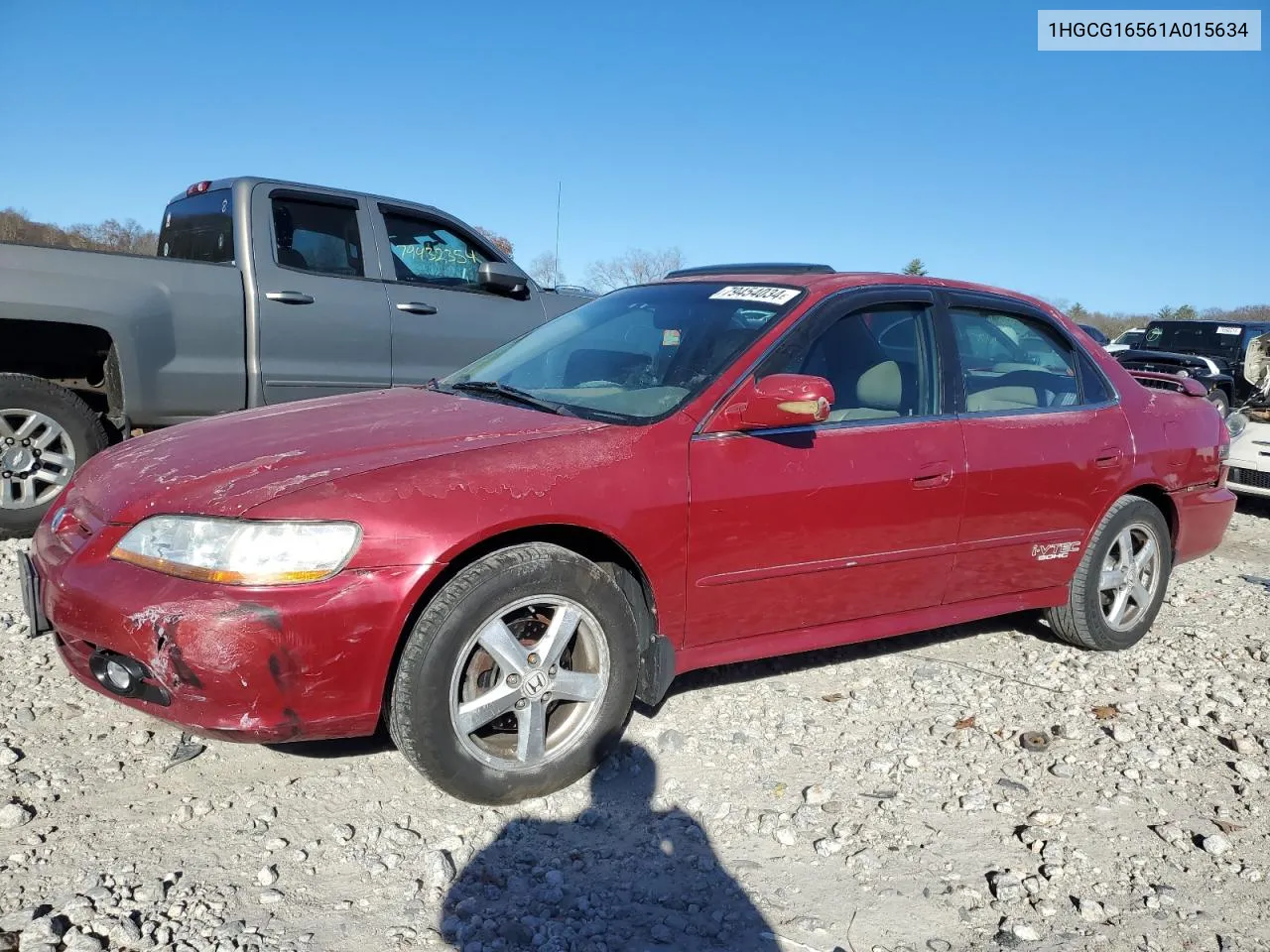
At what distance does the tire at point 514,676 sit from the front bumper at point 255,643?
113mm

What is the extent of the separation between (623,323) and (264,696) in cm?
203

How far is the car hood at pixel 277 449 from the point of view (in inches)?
105

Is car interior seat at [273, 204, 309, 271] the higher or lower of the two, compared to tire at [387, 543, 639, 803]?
higher

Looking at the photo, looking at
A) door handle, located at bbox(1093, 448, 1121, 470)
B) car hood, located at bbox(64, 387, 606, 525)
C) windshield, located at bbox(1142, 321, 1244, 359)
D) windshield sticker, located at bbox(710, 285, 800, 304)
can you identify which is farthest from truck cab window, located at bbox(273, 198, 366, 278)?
windshield, located at bbox(1142, 321, 1244, 359)

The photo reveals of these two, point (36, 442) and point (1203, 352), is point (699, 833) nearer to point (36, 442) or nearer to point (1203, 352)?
point (36, 442)

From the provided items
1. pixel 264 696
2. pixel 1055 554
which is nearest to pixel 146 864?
pixel 264 696

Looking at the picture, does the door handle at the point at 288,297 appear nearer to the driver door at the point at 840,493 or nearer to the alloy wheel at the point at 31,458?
the alloy wheel at the point at 31,458

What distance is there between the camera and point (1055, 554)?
4.09 m

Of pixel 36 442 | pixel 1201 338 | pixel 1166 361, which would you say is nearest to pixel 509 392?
pixel 36 442

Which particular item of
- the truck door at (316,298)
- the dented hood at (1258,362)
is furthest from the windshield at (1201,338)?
the truck door at (316,298)

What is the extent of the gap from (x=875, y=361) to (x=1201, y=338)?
45.2 feet

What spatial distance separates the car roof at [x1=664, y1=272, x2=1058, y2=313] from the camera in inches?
145

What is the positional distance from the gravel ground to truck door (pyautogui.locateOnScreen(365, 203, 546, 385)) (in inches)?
111

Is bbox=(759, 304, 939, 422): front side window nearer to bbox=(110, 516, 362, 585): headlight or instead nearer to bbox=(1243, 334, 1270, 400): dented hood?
bbox=(110, 516, 362, 585): headlight
